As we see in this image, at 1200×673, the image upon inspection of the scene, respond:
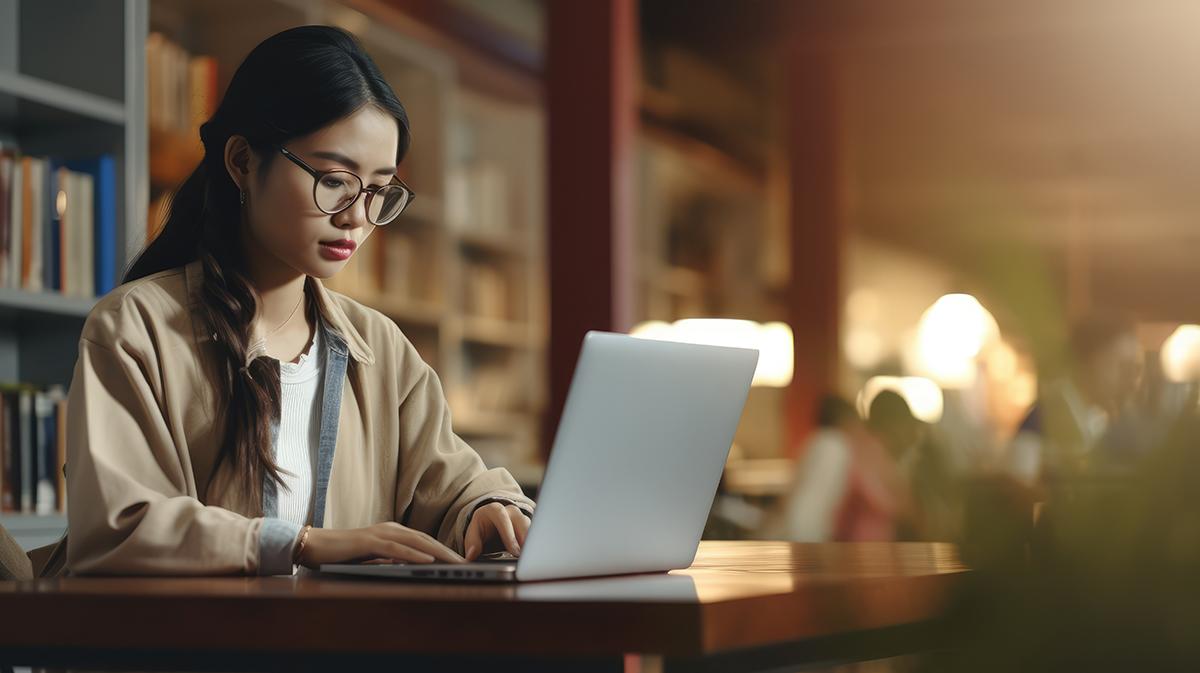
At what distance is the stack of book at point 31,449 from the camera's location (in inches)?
103

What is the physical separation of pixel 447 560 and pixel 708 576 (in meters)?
0.23

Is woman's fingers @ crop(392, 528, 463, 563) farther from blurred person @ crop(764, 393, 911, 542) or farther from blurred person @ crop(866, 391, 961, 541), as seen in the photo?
blurred person @ crop(764, 393, 911, 542)

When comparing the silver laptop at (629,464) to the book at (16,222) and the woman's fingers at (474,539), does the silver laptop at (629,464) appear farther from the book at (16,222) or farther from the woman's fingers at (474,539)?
the book at (16,222)

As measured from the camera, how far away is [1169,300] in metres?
12.1

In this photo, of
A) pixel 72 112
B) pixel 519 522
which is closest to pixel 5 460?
pixel 72 112

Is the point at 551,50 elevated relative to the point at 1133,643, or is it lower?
elevated

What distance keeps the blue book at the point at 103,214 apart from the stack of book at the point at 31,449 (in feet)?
0.96

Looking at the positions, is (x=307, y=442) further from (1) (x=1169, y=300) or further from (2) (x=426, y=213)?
(1) (x=1169, y=300)

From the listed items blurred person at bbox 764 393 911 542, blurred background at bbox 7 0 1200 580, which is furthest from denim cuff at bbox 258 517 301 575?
blurred person at bbox 764 393 911 542

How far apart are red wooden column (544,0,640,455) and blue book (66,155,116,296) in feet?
5.36

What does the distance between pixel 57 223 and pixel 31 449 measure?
490 mm

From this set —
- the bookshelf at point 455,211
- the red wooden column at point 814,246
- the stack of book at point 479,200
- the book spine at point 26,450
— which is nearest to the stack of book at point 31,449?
the book spine at point 26,450

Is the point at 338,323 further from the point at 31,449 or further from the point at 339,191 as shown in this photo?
the point at 31,449

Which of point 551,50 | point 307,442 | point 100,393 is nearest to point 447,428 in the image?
point 307,442
